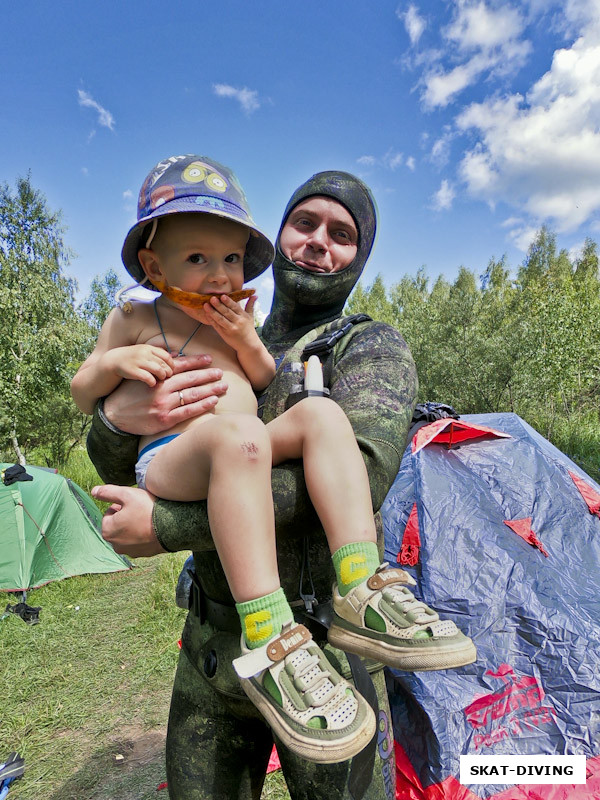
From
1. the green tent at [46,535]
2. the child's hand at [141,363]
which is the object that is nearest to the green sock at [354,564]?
the child's hand at [141,363]

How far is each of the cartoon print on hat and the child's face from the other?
0.20ft

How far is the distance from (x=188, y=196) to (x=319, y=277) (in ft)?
1.76

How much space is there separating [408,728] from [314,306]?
Answer: 2828 mm

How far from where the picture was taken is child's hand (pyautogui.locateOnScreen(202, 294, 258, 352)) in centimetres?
152

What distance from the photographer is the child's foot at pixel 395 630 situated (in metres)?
1.10

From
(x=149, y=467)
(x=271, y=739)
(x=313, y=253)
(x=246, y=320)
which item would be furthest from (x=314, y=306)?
(x=271, y=739)

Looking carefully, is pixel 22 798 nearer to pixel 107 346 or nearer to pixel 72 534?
pixel 107 346

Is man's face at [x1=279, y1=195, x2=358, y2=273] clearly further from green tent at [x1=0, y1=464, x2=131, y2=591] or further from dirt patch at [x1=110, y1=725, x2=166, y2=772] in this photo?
green tent at [x1=0, y1=464, x2=131, y2=591]

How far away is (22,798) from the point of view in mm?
3496

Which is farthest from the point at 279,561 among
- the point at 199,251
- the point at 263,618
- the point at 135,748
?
the point at 135,748

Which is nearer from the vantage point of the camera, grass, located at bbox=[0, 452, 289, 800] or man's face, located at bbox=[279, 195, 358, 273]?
man's face, located at bbox=[279, 195, 358, 273]

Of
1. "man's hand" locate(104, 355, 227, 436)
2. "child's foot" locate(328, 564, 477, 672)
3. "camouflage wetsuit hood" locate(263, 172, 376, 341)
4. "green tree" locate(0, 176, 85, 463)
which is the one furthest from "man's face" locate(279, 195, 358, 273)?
"green tree" locate(0, 176, 85, 463)

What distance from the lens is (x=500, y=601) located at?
10.7ft

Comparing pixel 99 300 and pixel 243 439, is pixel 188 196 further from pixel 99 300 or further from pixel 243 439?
pixel 99 300
